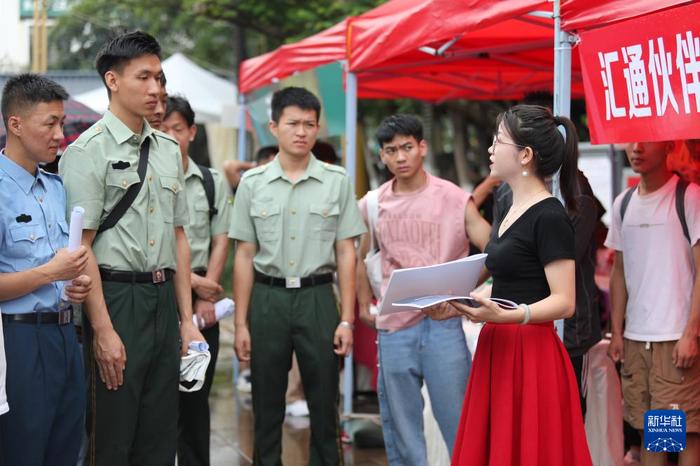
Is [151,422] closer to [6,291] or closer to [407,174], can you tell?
[6,291]

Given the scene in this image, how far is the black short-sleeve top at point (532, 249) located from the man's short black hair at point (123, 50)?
1654 millimetres

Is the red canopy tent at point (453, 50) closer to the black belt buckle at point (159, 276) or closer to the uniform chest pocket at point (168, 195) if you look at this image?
the uniform chest pocket at point (168, 195)

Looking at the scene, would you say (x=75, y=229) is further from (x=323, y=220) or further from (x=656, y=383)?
(x=656, y=383)

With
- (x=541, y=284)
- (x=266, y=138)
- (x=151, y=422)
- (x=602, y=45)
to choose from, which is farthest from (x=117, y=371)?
(x=266, y=138)

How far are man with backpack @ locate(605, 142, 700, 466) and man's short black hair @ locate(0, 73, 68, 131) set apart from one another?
2729 mm

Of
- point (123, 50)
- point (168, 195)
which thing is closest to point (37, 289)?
point (168, 195)

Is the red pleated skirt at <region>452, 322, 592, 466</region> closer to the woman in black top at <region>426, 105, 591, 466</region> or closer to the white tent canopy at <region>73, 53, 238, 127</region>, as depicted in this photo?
the woman in black top at <region>426, 105, 591, 466</region>

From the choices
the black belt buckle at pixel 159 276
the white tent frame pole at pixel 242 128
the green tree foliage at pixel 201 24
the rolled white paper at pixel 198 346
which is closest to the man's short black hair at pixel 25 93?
the green tree foliage at pixel 201 24

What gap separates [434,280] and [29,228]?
1.49 metres

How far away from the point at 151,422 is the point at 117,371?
336mm

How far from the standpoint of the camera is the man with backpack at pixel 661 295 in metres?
4.58

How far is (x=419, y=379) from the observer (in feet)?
15.6

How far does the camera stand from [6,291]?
3.38 meters

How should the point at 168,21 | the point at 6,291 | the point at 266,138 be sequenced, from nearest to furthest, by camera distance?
1. the point at 6,291
2. the point at 266,138
3. the point at 168,21
